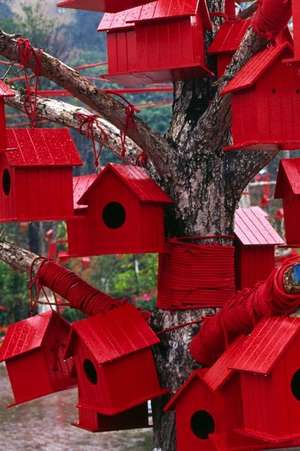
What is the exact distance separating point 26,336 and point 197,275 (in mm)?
870

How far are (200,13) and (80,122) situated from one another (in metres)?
0.99

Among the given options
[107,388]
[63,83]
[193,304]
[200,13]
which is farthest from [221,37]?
[107,388]

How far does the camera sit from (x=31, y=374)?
15.4ft

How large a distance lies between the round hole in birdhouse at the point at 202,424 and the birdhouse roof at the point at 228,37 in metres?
1.52

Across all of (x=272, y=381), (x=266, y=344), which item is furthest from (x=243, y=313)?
(x=272, y=381)

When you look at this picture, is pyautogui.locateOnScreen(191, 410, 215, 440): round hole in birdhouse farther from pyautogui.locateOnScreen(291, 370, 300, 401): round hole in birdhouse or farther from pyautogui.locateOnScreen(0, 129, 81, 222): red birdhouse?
pyautogui.locateOnScreen(0, 129, 81, 222): red birdhouse

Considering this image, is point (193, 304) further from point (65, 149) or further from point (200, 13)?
point (200, 13)

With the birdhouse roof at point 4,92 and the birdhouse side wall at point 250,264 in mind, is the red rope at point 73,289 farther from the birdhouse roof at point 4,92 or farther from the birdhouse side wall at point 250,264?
the birdhouse roof at point 4,92

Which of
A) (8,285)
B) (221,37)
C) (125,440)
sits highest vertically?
(221,37)

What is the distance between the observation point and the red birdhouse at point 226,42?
14.5 ft

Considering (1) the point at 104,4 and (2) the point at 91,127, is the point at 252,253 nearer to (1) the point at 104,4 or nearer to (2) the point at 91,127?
(2) the point at 91,127

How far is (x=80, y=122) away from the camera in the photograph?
5.07 m

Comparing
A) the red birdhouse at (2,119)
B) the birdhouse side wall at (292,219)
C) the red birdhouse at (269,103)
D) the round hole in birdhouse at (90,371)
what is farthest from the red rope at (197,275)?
the red birdhouse at (2,119)

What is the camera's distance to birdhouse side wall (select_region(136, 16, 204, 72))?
4.22m
